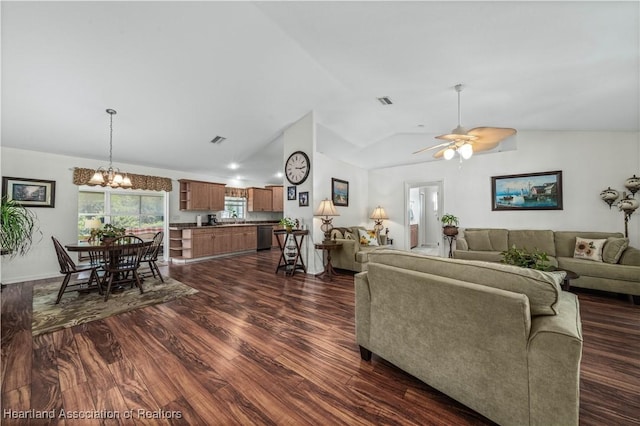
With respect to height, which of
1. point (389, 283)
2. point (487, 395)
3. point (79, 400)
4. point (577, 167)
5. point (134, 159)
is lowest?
point (79, 400)

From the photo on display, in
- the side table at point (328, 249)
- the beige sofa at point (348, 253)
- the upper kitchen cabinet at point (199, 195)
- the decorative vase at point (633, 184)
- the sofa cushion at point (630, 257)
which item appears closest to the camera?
the sofa cushion at point (630, 257)

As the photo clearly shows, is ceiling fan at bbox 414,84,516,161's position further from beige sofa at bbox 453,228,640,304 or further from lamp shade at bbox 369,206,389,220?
lamp shade at bbox 369,206,389,220

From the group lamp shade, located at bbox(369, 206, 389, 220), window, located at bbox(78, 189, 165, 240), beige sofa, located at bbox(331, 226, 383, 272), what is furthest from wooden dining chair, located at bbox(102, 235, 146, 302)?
lamp shade, located at bbox(369, 206, 389, 220)

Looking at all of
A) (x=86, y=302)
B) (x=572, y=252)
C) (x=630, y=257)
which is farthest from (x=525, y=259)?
(x=86, y=302)

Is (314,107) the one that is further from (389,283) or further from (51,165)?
(51,165)

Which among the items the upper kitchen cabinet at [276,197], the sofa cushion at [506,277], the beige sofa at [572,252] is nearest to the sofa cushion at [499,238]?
the beige sofa at [572,252]

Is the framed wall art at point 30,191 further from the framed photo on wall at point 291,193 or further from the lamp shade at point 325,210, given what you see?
the lamp shade at point 325,210

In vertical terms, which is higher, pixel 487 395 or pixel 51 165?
pixel 51 165

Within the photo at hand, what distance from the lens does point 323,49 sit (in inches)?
112

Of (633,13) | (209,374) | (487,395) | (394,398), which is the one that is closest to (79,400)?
(209,374)

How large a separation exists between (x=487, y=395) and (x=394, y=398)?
20.5 inches

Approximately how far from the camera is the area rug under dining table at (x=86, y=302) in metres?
2.56

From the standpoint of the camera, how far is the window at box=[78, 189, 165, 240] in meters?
5.02

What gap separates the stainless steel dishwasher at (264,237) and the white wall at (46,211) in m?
4.10
